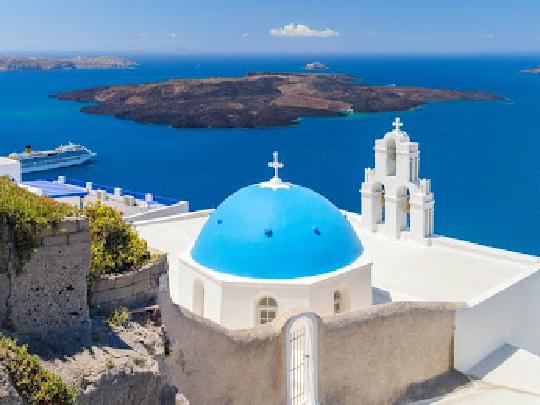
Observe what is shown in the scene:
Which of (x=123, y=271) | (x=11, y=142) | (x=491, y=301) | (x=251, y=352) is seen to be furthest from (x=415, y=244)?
(x=11, y=142)

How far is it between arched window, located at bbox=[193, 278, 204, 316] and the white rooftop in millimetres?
2515

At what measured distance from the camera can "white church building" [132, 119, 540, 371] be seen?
13062 mm

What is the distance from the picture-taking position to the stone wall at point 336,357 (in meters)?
10.2

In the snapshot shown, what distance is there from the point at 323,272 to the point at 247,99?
85212 millimetres

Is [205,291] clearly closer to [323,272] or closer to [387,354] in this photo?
[323,272]

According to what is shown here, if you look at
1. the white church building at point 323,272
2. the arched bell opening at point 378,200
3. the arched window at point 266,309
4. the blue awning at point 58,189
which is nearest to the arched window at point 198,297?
the white church building at point 323,272

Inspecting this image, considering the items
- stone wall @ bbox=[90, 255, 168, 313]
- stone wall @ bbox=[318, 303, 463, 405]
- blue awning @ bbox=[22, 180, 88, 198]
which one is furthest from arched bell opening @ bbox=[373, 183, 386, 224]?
blue awning @ bbox=[22, 180, 88, 198]

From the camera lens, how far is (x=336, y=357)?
12.2 meters

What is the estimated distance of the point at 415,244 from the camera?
18547 millimetres

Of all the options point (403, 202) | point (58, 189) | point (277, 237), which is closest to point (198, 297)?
point (277, 237)

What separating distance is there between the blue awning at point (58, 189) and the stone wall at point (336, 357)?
1856cm

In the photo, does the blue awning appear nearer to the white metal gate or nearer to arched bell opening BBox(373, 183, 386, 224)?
arched bell opening BBox(373, 183, 386, 224)

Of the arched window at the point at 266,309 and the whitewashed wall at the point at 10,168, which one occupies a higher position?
the whitewashed wall at the point at 10,168

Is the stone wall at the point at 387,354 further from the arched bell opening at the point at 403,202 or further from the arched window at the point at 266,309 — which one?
the arched bell opening at the point at 403,202
